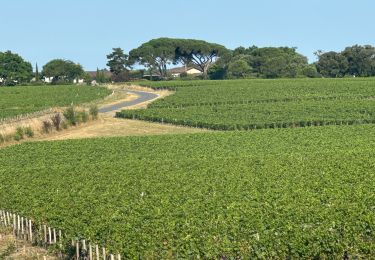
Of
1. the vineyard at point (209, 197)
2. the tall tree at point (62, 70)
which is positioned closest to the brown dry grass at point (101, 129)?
the vineyard at point (209, 197)

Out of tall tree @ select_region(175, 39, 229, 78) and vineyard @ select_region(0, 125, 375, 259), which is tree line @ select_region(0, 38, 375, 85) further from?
vineyard @ select_region(0, 125, 375, 259)

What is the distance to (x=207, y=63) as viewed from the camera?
15975cm

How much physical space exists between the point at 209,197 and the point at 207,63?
470ft

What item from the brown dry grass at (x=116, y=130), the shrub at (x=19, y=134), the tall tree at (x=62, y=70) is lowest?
the brown dry grass at (x=116, y=130)

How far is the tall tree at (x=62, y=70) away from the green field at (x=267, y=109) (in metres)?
80.4

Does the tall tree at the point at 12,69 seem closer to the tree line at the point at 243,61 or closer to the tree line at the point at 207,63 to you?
the tree line at the point at 207,63

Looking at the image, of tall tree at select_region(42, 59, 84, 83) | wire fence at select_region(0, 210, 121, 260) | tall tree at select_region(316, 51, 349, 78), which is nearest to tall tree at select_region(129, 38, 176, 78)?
tall tree at select_region(42, 59, 84, 83)

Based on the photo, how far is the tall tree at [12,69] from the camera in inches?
5620

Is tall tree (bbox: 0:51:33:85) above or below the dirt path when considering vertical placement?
above

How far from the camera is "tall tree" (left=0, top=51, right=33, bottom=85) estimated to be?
142750 millimetres

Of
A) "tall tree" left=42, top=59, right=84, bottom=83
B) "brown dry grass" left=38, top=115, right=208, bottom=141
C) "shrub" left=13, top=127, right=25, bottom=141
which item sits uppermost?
"tall tree" left=42, top=59, right=84, bottom=83

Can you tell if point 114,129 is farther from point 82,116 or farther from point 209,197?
point 209,197

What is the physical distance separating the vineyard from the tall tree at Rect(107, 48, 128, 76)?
4912 inches

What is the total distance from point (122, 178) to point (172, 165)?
3706mm
